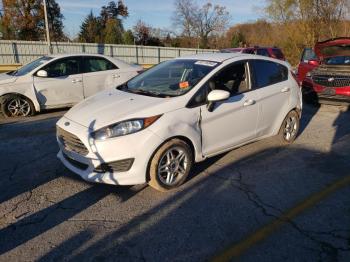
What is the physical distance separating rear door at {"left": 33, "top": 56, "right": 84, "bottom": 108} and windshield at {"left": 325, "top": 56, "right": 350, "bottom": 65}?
7.17 m

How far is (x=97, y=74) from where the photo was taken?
884 centimetres

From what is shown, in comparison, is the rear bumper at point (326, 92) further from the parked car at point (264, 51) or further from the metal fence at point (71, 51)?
the metal fence at point (71, 51)

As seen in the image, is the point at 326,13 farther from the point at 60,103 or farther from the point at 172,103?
the point at 172,103

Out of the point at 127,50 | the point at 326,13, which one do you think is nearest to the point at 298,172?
the point at 127,50

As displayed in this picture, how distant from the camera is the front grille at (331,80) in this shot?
29.7ft

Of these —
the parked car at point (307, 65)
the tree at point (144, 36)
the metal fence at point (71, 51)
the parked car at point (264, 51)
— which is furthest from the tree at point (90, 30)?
the parked car at point (307, 65)

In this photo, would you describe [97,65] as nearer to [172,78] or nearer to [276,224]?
[172,78]

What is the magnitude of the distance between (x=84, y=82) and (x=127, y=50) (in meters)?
18.7

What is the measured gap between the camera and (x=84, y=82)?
339 inches

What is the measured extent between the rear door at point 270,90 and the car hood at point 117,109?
1719mm

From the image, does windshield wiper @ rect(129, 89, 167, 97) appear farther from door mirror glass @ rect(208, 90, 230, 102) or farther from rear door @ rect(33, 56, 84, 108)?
rear door @ rect(33, 56, 84, 108)

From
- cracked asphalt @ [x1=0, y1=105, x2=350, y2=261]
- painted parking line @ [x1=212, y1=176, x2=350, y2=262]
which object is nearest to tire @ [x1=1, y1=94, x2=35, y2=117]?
cracked asphalt @ [x1=0, y1=105, x2=350, y2=261]

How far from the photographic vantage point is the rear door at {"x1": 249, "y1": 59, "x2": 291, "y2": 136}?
5328 mm

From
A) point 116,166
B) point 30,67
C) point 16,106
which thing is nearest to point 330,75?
point 116,166
